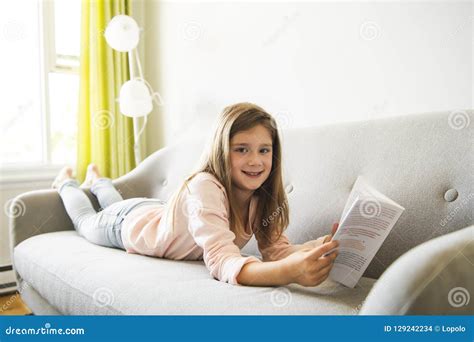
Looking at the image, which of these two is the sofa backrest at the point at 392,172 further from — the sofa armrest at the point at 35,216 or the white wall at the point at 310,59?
the sofa armrest at the point at 35,216

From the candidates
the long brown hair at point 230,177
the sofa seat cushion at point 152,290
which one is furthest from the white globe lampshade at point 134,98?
the long brown hair at point 230,177

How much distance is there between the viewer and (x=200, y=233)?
108cm

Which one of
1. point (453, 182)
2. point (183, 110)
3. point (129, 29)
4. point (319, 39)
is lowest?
point (453, 182)

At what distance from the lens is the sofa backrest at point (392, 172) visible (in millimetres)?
1048

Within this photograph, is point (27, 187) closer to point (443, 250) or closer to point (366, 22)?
point (366, 22)

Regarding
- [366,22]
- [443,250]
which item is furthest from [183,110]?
[443,250]

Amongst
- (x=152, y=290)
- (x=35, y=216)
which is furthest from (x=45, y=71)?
(x=152, y=290)

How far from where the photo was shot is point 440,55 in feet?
4.56

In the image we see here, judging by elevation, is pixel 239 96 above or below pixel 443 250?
above

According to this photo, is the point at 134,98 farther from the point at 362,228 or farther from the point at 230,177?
the point at 362,228

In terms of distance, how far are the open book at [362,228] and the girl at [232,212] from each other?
10cm

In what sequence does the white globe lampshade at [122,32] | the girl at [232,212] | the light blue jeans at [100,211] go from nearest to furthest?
the girl at [232,212] → the light blue jeans at [100,211] → the white globe lampshade at [122,32]

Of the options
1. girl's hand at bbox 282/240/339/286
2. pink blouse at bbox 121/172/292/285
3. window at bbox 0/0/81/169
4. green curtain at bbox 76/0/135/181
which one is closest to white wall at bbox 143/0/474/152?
green curtain at bbox 76/0/135/181

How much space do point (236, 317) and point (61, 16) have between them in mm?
2402
